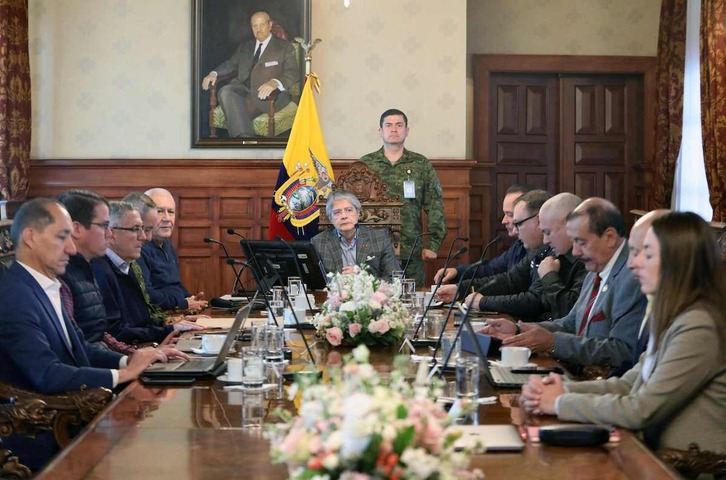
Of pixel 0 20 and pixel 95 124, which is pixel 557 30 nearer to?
pixel 95 124

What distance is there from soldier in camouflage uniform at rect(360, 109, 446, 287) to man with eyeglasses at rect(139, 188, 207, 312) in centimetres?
198

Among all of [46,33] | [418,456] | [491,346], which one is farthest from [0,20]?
[418,456]

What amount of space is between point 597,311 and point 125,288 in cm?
221

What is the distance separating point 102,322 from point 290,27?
→ 5.24 metres

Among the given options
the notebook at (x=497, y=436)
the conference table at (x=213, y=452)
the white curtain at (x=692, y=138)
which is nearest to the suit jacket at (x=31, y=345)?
the conference table at (x=213, y=452)

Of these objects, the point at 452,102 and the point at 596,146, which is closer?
the point at 452,102

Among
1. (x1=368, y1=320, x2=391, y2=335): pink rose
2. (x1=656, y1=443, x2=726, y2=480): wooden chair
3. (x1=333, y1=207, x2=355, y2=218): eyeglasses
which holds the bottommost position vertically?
(x1=656, y1=443, x2=726, y2=480): wooden chair

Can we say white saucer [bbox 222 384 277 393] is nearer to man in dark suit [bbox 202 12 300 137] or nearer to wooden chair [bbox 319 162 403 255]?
wooden chair [bbox 319 162 403 255]

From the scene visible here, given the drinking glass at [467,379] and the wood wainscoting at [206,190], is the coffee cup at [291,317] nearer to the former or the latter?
the drinking glass at [467,379]

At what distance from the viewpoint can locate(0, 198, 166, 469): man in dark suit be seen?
134 inches

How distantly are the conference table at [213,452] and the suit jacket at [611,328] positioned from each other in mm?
933

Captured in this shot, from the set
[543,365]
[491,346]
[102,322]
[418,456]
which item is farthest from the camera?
[102,322]

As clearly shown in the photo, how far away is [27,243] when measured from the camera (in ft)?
12.0

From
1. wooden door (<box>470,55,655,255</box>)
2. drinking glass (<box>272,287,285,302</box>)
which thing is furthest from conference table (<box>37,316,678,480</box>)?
wooden door (<box>470,55,655,255</box>)
